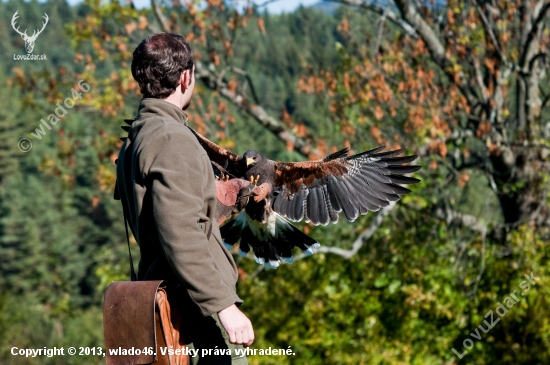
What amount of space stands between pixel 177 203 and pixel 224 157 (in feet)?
6.89

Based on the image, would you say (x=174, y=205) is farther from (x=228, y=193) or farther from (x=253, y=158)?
(x=253, y=158)

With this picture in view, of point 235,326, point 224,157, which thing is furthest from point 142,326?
point 224,157

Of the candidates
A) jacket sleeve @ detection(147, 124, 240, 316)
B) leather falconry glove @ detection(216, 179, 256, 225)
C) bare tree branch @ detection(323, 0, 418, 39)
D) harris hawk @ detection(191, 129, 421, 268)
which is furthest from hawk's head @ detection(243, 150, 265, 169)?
bare tree branch @ detection(323, 0, 418, 39)

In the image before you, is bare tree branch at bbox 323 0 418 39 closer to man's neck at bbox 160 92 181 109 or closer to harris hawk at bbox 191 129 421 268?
harris hawk at bbox 191 129 421 268

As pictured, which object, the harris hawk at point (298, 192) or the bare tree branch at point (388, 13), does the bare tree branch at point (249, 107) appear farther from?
the harris hawk at point (298, 192)

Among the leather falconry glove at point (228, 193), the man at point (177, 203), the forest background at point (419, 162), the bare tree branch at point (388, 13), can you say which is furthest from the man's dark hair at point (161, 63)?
the bare tree branch at point (388, 13)

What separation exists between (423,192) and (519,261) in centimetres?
138

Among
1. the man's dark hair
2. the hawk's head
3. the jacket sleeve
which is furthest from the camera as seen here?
the hawk's head

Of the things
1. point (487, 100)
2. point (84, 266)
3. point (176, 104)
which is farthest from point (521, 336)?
point (84, 266)

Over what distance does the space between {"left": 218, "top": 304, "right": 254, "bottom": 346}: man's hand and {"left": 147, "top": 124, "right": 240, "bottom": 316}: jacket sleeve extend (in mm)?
25

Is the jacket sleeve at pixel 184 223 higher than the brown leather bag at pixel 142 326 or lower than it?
higher

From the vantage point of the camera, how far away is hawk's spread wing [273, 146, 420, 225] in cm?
379

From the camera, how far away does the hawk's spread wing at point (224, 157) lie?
3.83 m

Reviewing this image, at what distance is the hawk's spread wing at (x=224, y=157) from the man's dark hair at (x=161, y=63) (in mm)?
1433
